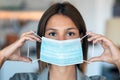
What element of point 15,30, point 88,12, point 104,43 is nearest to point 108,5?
point 88,12

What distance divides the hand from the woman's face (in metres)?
0.11

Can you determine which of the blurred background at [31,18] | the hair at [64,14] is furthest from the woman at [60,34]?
the blurred background at [31,18]

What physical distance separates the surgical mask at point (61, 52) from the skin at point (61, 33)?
2 cm

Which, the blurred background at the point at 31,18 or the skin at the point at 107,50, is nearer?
the skin at the point at 107,50

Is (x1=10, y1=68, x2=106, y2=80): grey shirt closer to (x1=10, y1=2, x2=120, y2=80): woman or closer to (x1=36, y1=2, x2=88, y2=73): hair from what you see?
(x1=10, y1=2, x2=120, y2=80): woman

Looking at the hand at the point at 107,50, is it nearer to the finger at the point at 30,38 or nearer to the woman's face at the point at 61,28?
the woman's face at the point at 61,28

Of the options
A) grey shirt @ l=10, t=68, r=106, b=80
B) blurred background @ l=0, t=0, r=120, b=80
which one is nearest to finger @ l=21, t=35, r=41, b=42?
grey shirt @ l=10, t=68, r=106, b=80

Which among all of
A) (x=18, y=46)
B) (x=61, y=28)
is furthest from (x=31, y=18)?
(x=61, y=28)

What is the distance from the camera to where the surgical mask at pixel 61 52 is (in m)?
1.84

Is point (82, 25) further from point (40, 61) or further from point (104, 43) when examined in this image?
point (40, 61)

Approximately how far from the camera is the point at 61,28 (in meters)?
1.82

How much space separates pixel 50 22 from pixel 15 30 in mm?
2282

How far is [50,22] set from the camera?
187cm

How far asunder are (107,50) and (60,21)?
1.17 feet
